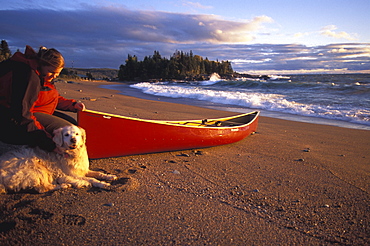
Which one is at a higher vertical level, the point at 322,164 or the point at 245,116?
the point at 245,116

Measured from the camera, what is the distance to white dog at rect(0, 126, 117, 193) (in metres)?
2.80

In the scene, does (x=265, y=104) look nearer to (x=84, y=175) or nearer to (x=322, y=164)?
(x=322, y=164)

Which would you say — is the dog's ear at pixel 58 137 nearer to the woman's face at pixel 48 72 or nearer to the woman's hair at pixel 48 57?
the woman's face at pixel 48 72

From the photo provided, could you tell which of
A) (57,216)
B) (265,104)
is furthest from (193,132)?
(265,104)

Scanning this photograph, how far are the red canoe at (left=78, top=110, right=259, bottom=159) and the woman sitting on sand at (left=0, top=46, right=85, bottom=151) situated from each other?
0.69m

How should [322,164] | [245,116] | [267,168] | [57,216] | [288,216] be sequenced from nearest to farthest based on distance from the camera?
[57,216] < [288,216] < [267,168] < [322,164] < [245,116]

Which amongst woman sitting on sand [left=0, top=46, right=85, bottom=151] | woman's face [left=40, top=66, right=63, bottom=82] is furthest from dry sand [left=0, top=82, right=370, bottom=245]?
woman's face [left=40, top=66, right=63, bottom=82]

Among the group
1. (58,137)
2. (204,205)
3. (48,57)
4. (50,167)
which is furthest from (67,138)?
(204,205)

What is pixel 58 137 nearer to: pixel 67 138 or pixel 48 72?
pixel 67 138

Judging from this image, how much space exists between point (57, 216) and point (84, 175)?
2.83ft

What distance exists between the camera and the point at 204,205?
287 cm

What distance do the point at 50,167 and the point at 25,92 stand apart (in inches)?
34.9

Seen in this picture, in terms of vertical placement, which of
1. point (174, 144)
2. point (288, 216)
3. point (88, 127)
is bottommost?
point (288, 216)

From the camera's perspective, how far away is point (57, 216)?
2.49 m
